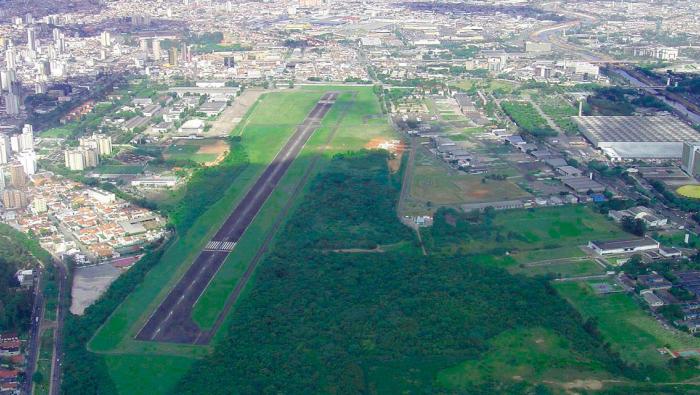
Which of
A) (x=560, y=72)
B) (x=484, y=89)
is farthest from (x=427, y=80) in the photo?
(x=560, y=72)

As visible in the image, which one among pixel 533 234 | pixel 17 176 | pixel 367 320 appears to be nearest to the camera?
pixel 367 320

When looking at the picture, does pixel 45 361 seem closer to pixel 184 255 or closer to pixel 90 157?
pixel 184 255

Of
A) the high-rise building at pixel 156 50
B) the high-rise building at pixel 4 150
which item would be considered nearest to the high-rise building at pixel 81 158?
Answer: the high-rise building at pixel 4 150

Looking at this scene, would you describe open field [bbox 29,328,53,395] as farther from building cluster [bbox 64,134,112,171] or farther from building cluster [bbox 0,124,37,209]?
building cluster [bbox 64,134,112,171]

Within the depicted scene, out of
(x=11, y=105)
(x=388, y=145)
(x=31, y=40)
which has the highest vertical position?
(x=31, y=40)

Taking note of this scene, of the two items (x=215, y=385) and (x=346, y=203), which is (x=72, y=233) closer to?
(x=346, y=203)

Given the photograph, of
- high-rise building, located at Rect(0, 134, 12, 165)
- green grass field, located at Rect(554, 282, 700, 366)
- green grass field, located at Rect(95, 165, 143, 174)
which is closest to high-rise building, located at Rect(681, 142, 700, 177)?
green grass field, located at Rect(554, 282, 700, 366)

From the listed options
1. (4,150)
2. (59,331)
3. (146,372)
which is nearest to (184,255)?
(59,331)
